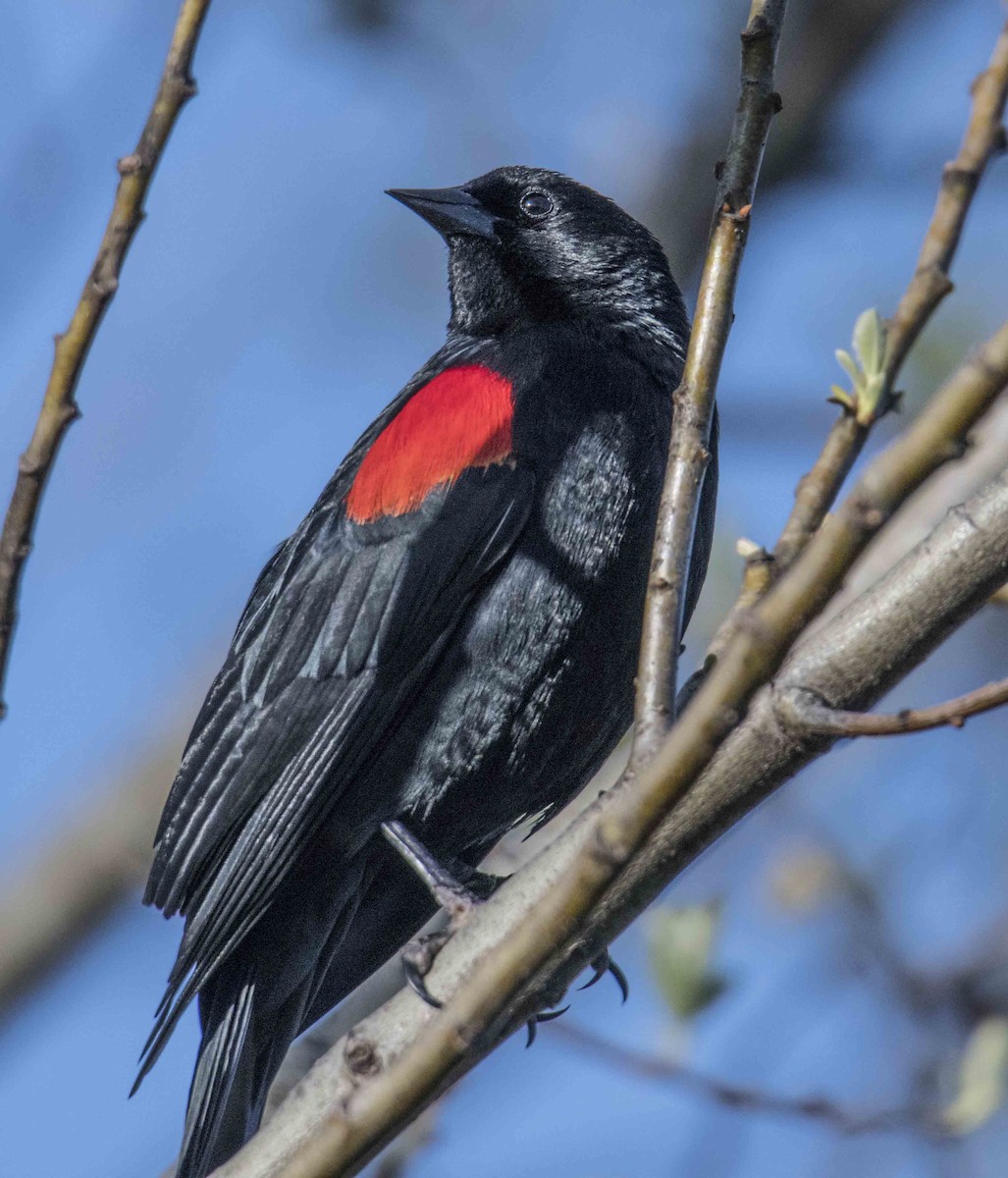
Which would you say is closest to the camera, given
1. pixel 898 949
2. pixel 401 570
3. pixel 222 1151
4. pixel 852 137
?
pixel 222 1151

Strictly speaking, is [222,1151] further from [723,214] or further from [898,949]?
[898,949]

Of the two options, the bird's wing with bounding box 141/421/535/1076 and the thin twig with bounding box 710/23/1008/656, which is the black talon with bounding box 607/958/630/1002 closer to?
the bird's wing with bounding box 141/421/535/1076

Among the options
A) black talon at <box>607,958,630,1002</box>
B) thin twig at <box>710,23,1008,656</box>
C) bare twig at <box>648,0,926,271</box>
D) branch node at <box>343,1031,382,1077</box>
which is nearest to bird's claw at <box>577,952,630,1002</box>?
black talon at <box>607,958,630,1002</box>

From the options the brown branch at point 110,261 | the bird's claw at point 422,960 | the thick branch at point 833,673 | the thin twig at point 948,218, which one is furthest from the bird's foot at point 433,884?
the thin twig at point 948,218

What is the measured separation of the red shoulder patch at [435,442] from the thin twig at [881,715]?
1.63 meters

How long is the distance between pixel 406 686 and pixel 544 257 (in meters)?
1.46

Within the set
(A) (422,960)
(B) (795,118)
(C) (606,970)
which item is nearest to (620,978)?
(C) (606,970)

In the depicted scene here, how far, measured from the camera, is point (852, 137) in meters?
6.07

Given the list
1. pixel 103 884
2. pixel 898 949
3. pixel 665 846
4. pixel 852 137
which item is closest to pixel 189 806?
pixel 665 846

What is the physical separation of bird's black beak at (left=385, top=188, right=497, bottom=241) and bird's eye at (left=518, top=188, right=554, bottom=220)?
0.10 metres

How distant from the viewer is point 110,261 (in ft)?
6.54

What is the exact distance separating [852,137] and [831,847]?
9.65 ft

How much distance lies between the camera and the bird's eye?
422 centimetres


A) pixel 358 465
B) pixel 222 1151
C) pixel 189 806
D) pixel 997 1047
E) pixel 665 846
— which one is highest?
pixel 358 465
